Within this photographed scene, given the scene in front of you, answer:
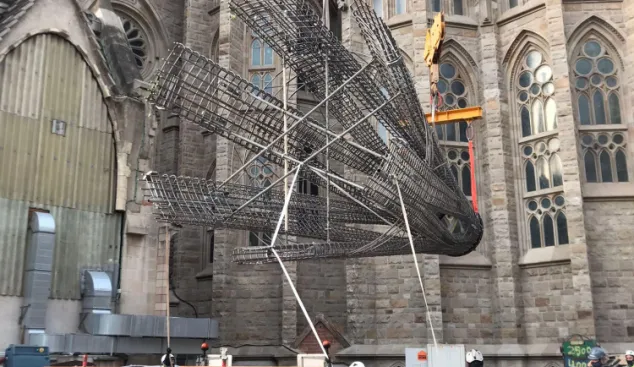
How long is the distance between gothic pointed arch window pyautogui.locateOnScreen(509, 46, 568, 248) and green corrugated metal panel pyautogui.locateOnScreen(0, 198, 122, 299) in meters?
12.0

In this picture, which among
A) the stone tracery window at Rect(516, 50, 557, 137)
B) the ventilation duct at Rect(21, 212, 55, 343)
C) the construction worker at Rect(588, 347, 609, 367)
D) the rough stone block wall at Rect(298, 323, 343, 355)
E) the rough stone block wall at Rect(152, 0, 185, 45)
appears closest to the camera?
the construction worker at Rect(588, 347, 609, 367)

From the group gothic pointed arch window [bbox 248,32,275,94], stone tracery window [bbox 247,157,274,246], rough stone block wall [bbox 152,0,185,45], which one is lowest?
stone tracery window [bbox 247,157,274,246]

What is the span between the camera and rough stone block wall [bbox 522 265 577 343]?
63.8 feet

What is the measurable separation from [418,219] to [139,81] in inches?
358

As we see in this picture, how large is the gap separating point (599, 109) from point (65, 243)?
1578cm

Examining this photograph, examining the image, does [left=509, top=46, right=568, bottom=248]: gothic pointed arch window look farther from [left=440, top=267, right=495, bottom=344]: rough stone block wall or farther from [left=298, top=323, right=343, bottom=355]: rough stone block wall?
[left=298, top=323, right=343, bottom=355]: rough stone block wall

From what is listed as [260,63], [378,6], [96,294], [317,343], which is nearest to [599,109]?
[378,6]

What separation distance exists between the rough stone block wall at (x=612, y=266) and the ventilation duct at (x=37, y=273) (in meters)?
14.2

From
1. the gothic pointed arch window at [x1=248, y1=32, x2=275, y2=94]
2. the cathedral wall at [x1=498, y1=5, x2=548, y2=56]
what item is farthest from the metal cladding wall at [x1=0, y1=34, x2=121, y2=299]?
the cathedral wall at [x1=498, y1=5, x2=548, y2=56]

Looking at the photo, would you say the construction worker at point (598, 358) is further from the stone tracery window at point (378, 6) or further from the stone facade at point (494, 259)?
the stone tracery window at point (378, 6)

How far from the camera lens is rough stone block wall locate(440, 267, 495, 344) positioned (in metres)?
20.2

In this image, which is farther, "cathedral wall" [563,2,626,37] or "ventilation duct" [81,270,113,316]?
"cathedral wall" [563,2,626,37]

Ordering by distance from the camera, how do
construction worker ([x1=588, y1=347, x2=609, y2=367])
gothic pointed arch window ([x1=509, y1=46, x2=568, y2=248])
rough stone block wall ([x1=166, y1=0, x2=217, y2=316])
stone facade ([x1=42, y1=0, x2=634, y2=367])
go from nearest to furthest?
construction worker ([x1=588, y1=347, x2=609, y2=367]), stone facade ([x1=42, y1=0, x2=634, y2=367]), gothic pointed arch window ([x1=509, y1=46, x2=568, y2=248]), rough stone block wall ([x1=166, y1=0, x2=217, y2=316])

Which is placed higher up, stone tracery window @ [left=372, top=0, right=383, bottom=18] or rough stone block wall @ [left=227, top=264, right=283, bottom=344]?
stone tracery window @ [left=372, top=0, right=383, bottom=18]
